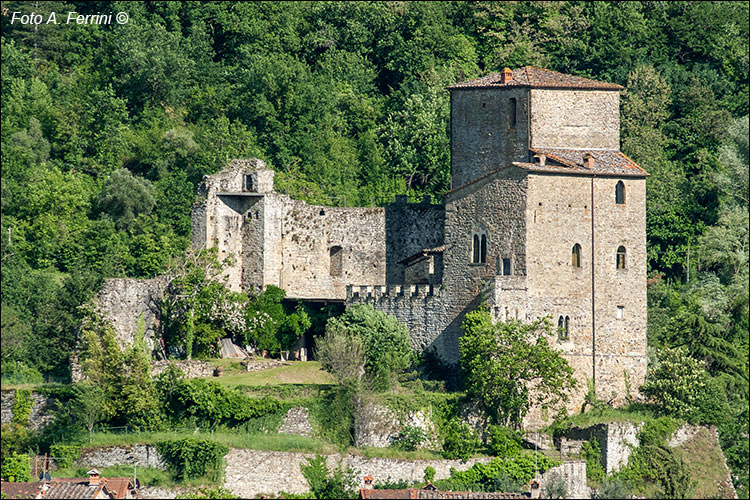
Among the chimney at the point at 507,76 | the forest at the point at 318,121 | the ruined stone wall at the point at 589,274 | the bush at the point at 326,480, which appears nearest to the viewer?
the bush at the point at 326,480

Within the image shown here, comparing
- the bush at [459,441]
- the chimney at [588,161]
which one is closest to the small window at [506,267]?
the chimney at [588,161]

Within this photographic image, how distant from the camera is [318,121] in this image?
3300 inches

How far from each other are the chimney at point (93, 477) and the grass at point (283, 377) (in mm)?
6126

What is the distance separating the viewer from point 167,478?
2267 inches

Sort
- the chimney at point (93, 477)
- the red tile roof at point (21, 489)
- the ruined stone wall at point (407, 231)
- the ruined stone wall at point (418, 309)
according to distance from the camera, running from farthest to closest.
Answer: the ruined stone wall at point (407, 231) → the ruined stone wall at point (418, 309) → the chimney at point (93, 477) → the red tile roof at point (21, 489)

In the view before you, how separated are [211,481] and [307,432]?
13.3 feet

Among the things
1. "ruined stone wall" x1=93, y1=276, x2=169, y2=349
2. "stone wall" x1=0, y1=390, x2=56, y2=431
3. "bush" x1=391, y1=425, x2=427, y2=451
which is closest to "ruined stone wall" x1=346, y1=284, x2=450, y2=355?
"bush" x1=391, y1=425, x2=427, y2=451

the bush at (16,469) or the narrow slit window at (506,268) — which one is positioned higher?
the narrow slit window at (506,268)

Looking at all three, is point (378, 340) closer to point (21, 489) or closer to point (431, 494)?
point (431, 494)

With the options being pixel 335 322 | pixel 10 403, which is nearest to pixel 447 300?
pixel 335 322

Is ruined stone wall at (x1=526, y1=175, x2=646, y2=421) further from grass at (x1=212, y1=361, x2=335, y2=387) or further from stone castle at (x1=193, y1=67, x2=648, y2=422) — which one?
grass at (x1=212, y1=361, x2=335, y2=387)

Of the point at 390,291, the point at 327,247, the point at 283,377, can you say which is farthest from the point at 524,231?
the point at 327,247

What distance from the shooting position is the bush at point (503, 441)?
59719 mm

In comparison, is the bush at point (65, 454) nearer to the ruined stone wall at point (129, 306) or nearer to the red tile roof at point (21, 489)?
the red tile roof at point (21, 489)
